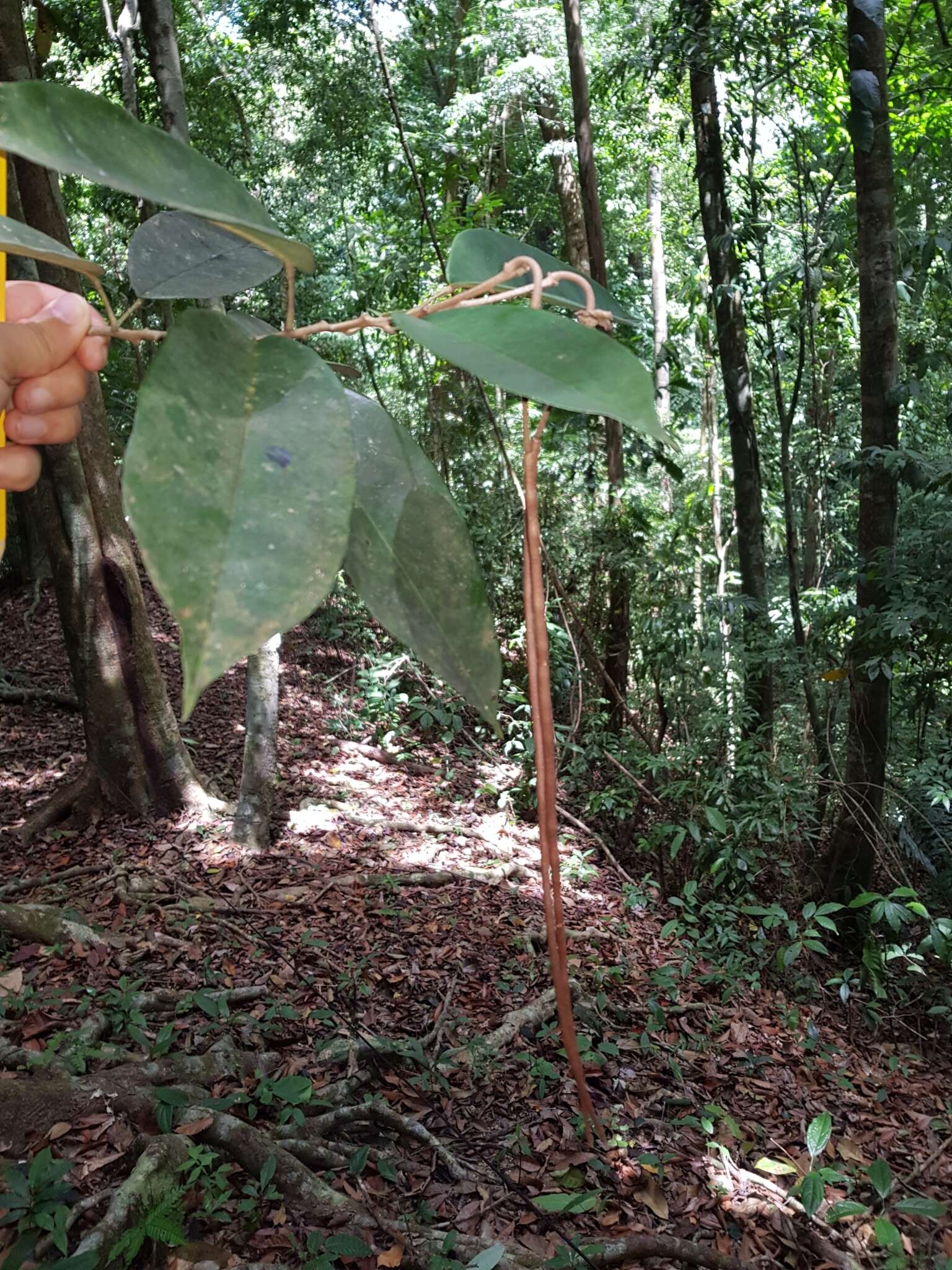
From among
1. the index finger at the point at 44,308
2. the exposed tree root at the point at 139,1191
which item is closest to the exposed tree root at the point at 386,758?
the exposed tree root at the point at 139,1191

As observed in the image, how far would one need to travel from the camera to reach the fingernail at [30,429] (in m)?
0.54

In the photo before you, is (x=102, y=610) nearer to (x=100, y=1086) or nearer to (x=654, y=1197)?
(x=100, y=1086)

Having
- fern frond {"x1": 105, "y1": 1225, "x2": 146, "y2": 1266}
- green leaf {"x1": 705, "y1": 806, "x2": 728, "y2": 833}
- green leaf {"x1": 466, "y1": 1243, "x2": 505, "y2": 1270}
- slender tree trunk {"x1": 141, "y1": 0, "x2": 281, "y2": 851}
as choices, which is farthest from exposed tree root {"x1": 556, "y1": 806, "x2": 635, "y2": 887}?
fern frond {"x1": 105, "y1": 1225, "x2": 146, "y2": 1266}

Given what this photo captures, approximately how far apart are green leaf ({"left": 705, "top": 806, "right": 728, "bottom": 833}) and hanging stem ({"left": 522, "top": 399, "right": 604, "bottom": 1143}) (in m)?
3.45

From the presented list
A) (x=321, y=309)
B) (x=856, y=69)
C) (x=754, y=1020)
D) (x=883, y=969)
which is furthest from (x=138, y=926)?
(x=321, y=309)

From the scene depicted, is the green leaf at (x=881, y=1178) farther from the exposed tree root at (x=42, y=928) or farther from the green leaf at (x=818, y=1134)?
the exposed tree root at (x=42, y=928)

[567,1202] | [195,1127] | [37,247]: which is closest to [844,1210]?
[567,1202]

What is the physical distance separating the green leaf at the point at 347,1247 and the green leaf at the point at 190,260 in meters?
1.81

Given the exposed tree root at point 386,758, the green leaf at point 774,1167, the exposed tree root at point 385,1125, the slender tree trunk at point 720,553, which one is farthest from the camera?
the exposed tree root at point 386,758

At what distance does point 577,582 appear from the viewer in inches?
206

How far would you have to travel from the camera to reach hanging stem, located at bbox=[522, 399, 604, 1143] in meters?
0.36

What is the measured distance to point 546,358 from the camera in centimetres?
36

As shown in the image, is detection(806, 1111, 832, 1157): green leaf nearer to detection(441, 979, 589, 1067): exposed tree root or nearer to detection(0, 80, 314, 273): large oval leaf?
detection(441, 979, 589, 1067): exposed tree root

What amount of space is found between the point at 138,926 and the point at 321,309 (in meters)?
5.35
